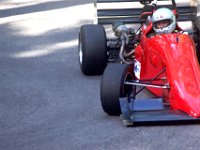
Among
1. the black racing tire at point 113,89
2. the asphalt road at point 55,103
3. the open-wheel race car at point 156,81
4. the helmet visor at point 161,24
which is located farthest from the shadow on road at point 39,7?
the black racing tire at point 113,89

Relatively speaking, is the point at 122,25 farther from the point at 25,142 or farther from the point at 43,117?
the point at 25,142

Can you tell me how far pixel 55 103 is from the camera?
910 cm

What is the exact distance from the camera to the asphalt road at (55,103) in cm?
754

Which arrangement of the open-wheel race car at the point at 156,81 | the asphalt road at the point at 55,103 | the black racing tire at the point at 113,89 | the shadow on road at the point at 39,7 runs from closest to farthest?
the asphalt road at the point at 55,103, the open-wheel race car at the point at 156,81, the black racing tire at the point at 113,89, the shadow on road at the point at 39,7

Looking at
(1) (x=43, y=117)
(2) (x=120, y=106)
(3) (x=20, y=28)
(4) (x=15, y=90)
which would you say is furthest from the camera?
(3) (x=20, y=28)

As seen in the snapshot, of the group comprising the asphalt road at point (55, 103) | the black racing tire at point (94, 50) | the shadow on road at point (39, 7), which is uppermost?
the black racing tire at point (94, 50)

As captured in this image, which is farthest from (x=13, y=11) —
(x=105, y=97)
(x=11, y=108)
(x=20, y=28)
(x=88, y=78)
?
(x=105, y=97)

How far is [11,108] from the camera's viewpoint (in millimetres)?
9031

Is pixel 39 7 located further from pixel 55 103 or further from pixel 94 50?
pixel 55 103

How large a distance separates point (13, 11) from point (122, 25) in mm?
6486

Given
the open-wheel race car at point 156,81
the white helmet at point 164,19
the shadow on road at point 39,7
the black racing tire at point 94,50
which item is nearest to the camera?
the open-wheel race car at point 156,81

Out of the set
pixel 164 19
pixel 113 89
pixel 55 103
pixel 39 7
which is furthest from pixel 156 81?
pixel 39 7

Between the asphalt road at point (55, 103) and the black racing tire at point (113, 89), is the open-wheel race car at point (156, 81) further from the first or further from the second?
the asphalt road at point (55, 103)

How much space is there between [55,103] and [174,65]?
5.28 feet
